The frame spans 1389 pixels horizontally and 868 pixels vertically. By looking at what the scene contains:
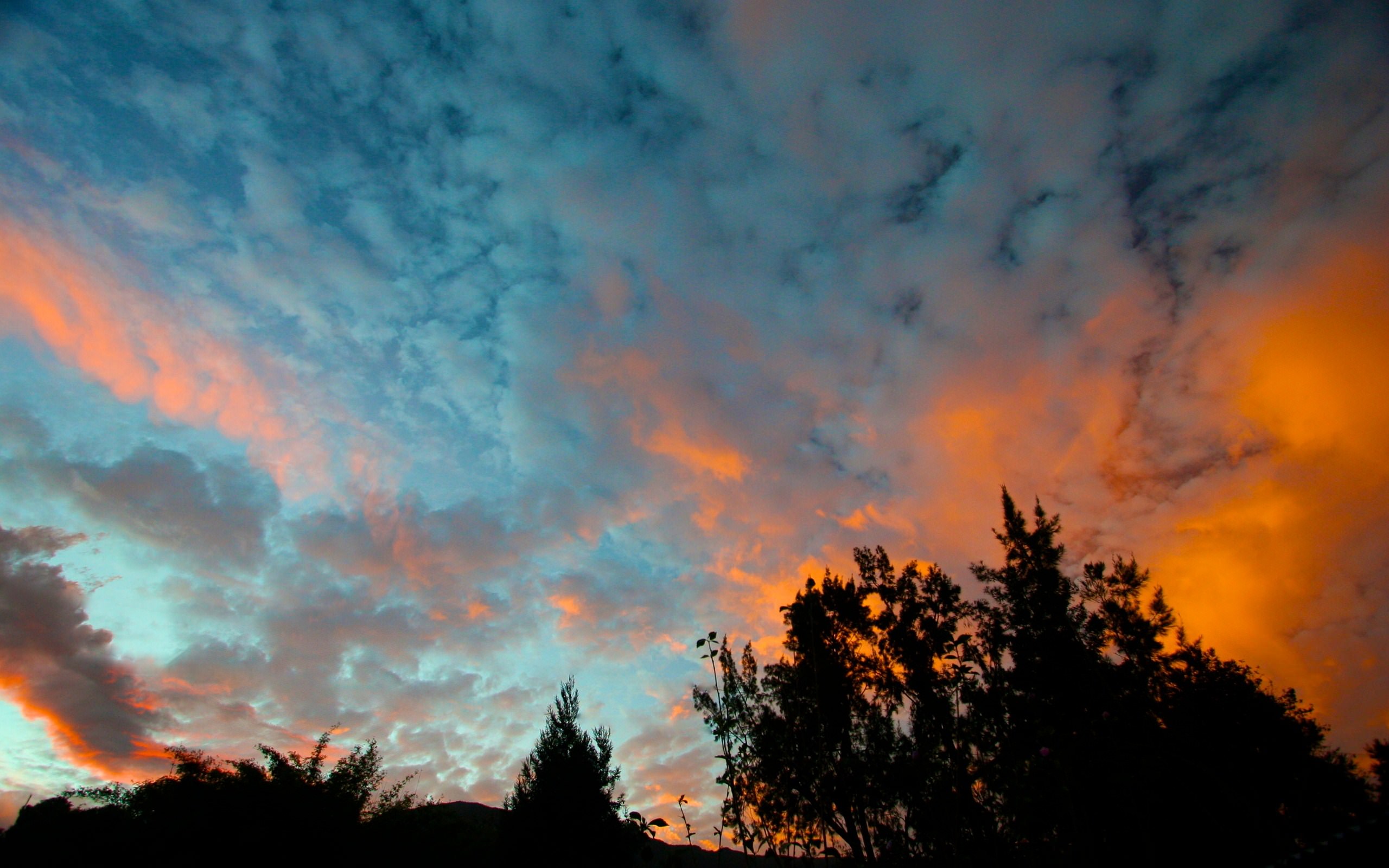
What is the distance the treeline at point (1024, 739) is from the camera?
614 cm

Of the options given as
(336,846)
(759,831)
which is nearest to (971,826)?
(759,831)

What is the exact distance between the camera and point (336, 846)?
1568 centimetres

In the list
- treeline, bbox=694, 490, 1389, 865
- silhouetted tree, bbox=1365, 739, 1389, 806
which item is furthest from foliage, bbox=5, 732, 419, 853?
silhouetted tree, bbox=1365, 739, 1389, 806

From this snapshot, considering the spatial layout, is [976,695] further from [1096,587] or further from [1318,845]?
[1096,587]

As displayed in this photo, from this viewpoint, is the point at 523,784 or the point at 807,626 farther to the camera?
the point at 523,784

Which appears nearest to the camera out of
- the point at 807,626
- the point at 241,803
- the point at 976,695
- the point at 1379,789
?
the point at 976,695

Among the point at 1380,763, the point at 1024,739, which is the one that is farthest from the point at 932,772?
the point at 1380,763

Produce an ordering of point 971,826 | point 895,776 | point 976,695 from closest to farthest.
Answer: point 971,826 → point 895,776 → point 976,695

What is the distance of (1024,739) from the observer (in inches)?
265

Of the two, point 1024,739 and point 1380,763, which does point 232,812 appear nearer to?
point 1024,739

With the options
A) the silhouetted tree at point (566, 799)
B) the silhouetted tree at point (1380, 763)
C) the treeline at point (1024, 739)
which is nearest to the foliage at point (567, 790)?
the silhouetted tree at point (566, 799)

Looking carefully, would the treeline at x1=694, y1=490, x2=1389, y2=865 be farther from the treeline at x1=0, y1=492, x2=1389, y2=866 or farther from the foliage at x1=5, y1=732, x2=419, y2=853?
the foliage at x1=5, y1=732, x2=419, y2=853

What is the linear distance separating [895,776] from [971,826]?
3.18 feet

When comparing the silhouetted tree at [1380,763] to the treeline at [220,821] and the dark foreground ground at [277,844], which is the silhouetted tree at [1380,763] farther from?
the treeline at [220,821]
